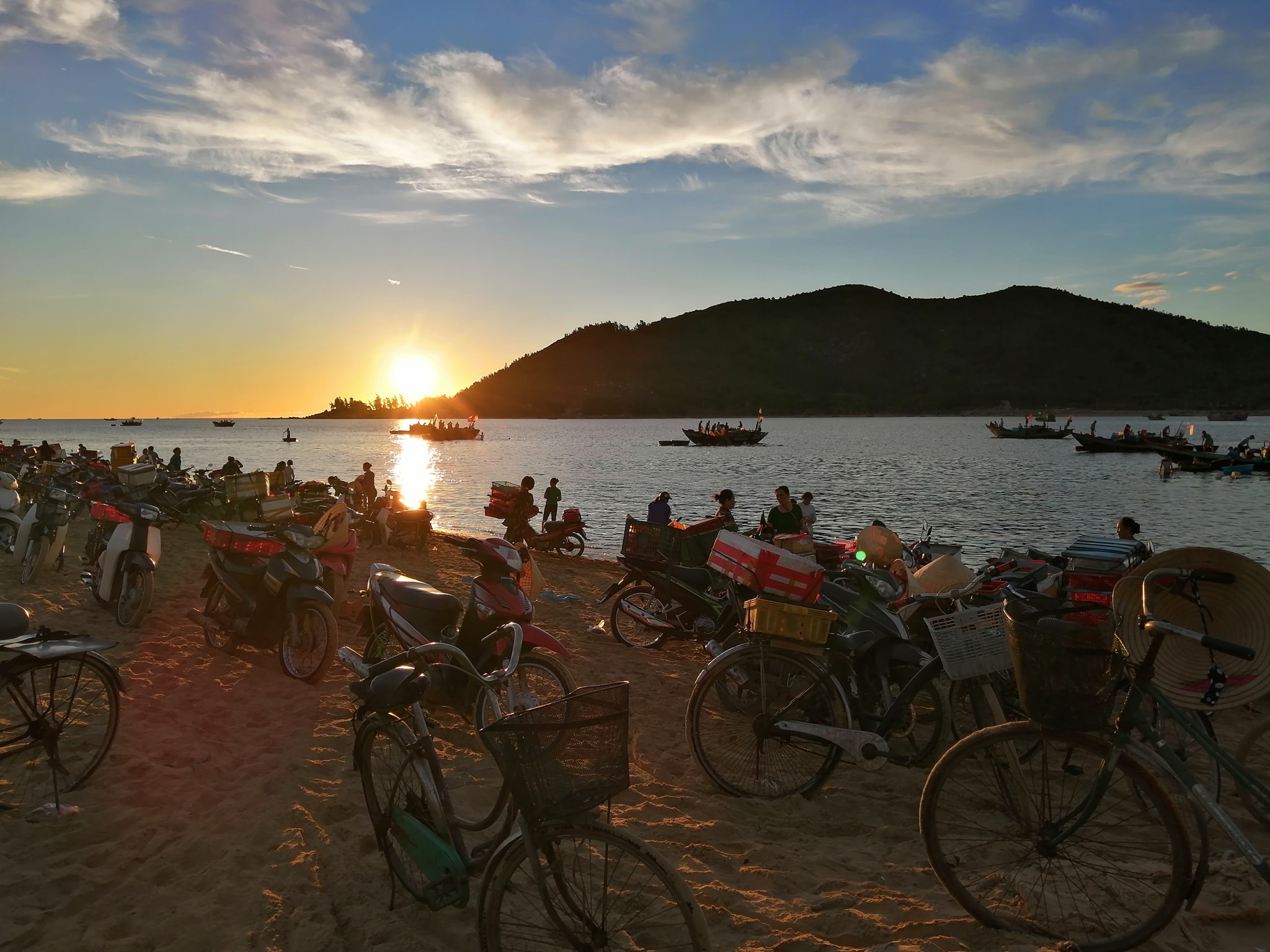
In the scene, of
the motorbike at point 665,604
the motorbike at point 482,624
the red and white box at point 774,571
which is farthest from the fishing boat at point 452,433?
the red and white box at point 774,571

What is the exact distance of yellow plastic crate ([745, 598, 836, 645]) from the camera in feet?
15.5

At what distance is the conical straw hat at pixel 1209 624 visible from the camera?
358 cm

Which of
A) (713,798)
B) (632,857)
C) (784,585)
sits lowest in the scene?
(713,798)

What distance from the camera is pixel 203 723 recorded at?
587cm

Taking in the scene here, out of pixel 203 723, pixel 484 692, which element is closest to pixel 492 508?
pixel 203 723

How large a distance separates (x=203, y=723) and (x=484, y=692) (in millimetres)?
3257

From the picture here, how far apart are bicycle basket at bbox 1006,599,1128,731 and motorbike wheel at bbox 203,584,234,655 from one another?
273 inches

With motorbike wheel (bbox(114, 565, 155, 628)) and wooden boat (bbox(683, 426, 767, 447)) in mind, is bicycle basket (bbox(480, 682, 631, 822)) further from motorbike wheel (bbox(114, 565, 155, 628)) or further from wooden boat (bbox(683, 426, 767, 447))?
wooden boat (bbox(683, 426, 767, 447))

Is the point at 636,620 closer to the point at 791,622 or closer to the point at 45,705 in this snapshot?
the point at 791,622

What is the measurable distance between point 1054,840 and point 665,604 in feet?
18.6

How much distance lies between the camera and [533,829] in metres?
2.56

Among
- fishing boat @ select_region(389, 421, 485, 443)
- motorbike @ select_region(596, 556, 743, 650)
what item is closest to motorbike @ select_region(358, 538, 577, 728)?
motorbike @ select_region(596, 556, 743, 650)

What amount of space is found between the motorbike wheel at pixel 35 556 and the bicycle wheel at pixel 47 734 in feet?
22.7

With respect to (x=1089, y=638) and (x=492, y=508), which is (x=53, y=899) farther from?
(x=492, y=508)
